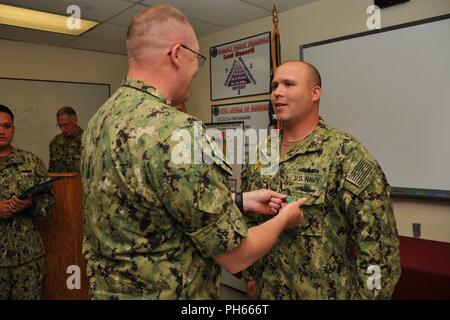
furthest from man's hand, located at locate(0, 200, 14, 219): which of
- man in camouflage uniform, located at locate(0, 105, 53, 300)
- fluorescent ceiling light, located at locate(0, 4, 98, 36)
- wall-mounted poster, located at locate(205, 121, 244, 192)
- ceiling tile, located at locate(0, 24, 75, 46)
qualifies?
ceiling tile, located at locate(0, 24, 75, 46)

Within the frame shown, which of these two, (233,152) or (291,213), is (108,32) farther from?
(291,213)

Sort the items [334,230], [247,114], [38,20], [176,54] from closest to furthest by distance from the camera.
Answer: [176,54] < [334,230] < [38,20] < [247,114]

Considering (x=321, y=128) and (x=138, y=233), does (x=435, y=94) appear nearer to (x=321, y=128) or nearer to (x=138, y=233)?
(x=321, y=128)

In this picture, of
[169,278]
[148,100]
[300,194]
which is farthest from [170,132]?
[300,194]

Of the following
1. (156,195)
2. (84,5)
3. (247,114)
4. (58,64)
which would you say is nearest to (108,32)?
(84,5)

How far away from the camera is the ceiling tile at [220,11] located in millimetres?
2805

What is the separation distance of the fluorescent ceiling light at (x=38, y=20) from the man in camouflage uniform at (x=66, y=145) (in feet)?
2.61

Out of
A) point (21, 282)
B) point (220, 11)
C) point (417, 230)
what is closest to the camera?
point (21, 282)

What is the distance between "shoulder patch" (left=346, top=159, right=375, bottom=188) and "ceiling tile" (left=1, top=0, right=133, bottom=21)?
Answer: 2284mm

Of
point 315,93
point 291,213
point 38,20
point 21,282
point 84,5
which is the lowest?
point 21,282

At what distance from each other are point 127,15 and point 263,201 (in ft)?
8.06

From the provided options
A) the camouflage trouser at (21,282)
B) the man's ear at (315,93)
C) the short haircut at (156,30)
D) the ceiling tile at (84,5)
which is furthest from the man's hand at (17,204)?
the man's ear at (315,93)

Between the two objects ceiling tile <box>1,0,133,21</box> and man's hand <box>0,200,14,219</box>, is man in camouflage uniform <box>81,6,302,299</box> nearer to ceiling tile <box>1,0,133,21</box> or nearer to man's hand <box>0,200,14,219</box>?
man's hand <box>0,200,14,219</box>

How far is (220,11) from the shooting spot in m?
3.04
